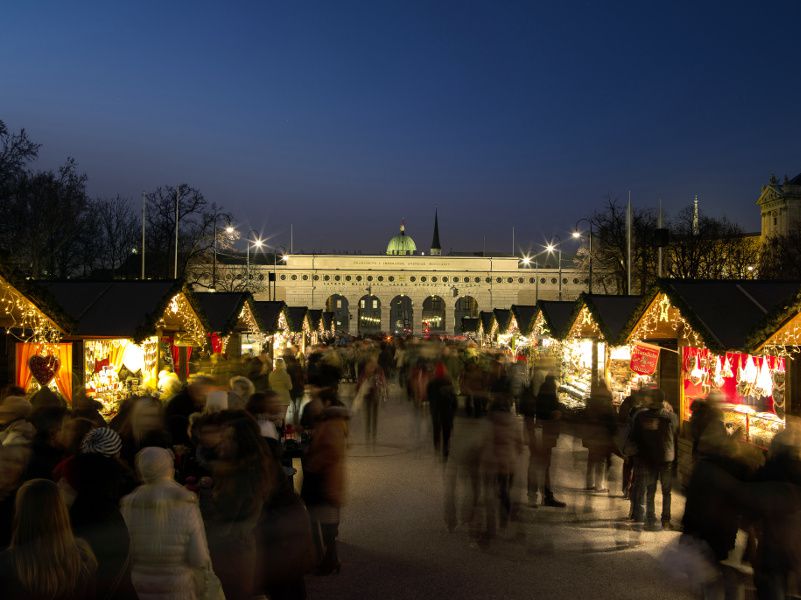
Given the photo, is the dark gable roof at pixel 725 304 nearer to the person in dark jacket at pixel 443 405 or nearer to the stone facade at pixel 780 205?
the person in dark jacket at pixel 443 405

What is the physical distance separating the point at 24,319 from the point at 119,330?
181cm

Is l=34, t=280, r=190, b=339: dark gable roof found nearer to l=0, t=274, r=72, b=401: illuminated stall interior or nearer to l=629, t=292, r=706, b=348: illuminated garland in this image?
l=0, t=274, r=72, b=401: illuminated stall interior

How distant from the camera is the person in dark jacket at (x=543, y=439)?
9.66 meters

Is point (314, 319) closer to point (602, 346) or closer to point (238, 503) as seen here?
point (602, 346)

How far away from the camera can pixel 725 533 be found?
5.20 m

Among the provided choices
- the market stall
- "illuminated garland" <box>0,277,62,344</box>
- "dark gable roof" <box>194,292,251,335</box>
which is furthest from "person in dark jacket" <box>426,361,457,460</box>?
"dark gable roof" <box>194,292,251,335</box>

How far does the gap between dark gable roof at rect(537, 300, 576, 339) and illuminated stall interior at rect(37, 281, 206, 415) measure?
9181 mm

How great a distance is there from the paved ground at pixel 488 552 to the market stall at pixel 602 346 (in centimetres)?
535

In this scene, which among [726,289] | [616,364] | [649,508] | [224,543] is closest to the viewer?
[224,543]

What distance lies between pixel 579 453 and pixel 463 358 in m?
10.1

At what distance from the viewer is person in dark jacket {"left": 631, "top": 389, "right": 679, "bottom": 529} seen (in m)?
8.79

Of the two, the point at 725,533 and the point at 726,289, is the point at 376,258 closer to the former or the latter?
the point at 726,289

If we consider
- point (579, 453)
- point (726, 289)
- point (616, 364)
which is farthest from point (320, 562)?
point (616, 364)

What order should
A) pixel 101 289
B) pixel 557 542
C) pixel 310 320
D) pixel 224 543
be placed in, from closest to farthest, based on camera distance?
pixel 224 543
pixel 557 542
pixel 101 289
pixel 310 320
